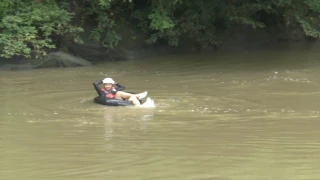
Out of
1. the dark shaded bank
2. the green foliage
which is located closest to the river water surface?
the green foliage

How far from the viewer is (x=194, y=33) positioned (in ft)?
79.4

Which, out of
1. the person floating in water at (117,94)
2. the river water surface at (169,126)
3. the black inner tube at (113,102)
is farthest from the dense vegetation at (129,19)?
the black inner tube at (113,102)

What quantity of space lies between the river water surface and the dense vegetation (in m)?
1.56

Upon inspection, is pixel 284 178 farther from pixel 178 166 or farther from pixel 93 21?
pixel 93 21

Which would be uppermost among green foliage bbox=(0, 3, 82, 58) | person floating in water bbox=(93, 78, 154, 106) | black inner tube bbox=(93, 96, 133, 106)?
green foliage bbox=(0, 3, 82, 58)

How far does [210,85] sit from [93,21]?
8742 mm

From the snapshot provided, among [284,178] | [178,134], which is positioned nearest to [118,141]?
[178,134]

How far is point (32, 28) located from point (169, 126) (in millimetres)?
11062

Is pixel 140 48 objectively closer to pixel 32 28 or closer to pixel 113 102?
pixel 32 28

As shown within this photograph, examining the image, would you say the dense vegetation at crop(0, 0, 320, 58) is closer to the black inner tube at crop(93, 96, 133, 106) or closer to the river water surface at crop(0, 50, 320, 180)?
the river water surface at crop(0, 50, 320, 180)

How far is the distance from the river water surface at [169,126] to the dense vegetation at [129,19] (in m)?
1.56

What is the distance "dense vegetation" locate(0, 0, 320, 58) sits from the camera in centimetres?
2025

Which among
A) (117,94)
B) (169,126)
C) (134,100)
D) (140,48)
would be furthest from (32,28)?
(169,126)

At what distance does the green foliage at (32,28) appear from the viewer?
19.6 meters
